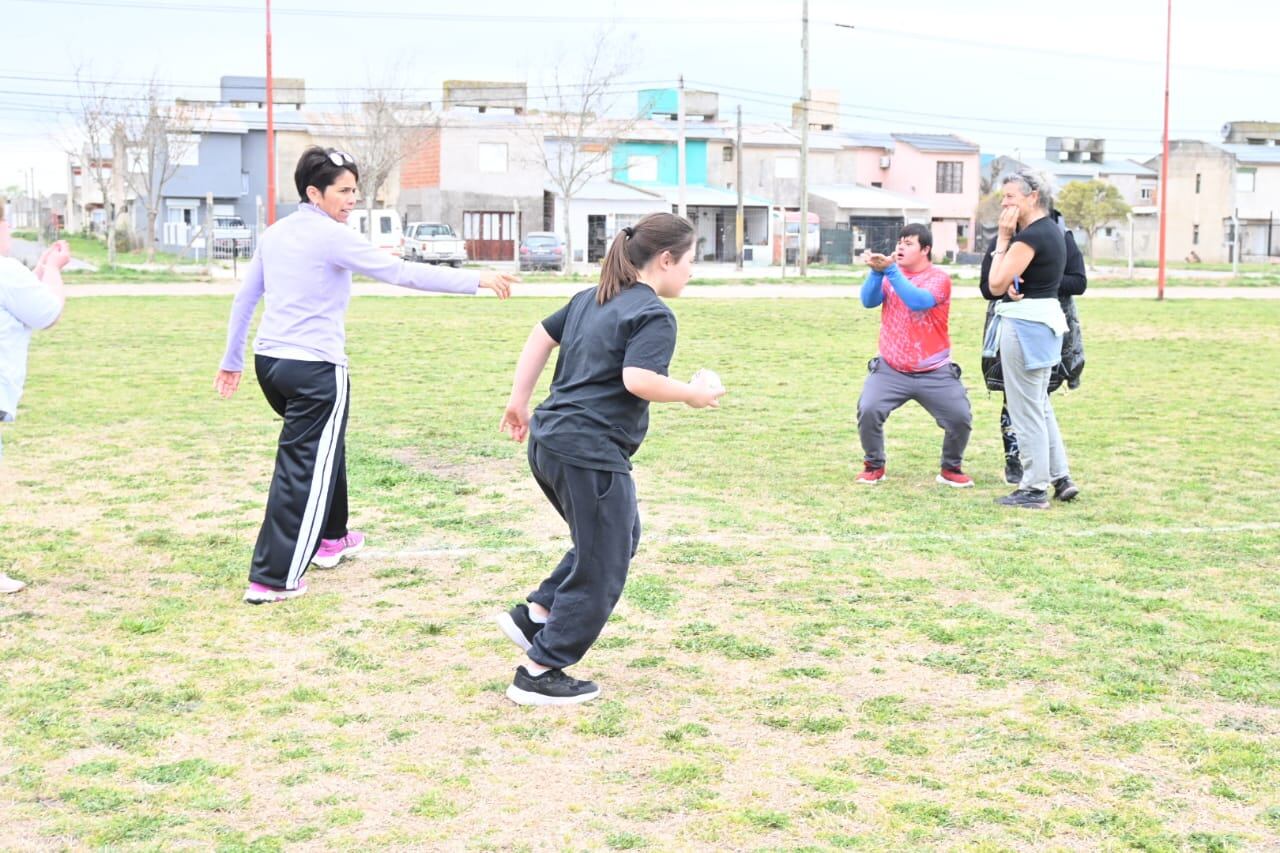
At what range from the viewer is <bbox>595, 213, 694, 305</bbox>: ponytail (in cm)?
464

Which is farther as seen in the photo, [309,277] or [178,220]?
[178,220]

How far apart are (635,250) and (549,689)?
4.91 ft

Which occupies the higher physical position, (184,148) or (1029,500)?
(184,148)

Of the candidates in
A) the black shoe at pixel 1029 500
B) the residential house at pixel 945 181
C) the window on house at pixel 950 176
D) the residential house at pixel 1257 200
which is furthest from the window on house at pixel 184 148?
the black shoe at pixel 1029 500

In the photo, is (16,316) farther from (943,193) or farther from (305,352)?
(943,193)

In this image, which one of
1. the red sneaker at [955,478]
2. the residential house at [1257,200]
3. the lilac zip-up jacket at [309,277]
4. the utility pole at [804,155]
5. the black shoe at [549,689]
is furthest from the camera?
the residential house at [1257,200]

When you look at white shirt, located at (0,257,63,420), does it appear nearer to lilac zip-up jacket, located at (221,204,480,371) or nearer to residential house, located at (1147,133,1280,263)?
lilac zip-up jacket, located at (221,204,480,371)

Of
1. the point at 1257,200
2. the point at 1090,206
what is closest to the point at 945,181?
the point at 1090,206

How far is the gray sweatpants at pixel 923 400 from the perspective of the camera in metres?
8.77

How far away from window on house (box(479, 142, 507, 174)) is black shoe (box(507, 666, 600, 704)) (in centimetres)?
5882

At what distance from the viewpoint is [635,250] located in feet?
15.3

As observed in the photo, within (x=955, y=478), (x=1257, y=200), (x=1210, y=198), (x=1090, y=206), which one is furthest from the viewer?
(x=1257, y=200)

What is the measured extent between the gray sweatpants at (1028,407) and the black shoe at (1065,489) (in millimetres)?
171

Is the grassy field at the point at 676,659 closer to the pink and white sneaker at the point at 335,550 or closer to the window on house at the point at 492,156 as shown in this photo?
the pink and white sneaker at the point at 335,550
